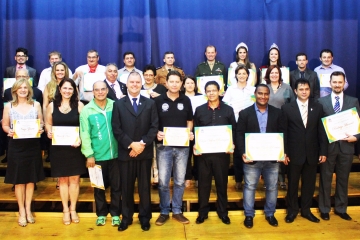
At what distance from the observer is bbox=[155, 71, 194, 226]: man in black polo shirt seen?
135 inches

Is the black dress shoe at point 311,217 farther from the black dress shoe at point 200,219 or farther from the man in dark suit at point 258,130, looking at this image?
the black dress shoe at point 200,219

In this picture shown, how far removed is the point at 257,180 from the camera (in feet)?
11.6

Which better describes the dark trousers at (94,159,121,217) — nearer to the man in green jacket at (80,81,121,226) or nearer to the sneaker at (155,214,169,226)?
the man in green jacket at (80,81,121,226)

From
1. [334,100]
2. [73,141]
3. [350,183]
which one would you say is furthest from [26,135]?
[350,183]

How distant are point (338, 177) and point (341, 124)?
24.4 inches

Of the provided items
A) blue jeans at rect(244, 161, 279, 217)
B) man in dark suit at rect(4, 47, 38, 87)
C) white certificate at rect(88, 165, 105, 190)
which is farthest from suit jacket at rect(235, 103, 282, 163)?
man in dark suit at rect(4, 47, 38, 87)

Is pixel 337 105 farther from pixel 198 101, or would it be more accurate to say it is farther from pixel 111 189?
pixel 111 189

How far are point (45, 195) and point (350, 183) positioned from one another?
376cm

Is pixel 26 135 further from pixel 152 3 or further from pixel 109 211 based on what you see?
pixel 152 3

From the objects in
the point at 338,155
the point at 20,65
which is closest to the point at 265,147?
the point at 338,155

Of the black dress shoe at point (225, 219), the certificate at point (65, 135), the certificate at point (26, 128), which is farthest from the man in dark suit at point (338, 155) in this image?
the certificate at point (26, 128)

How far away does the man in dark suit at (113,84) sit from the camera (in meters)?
4.03

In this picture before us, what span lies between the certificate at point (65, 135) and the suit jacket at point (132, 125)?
0.39 metres

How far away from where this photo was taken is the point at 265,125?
344cm
